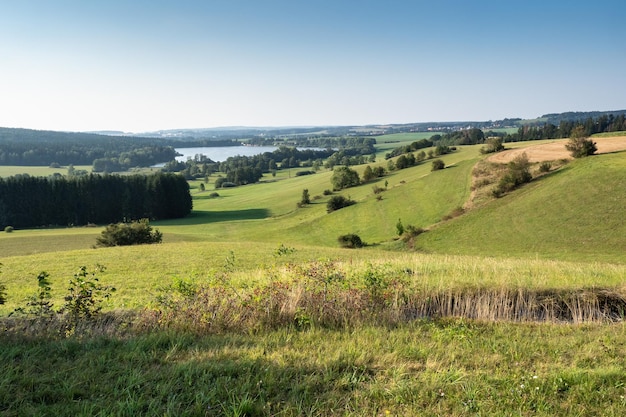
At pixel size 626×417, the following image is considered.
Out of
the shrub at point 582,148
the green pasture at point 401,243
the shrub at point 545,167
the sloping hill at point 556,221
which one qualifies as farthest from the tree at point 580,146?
the shrub at point 545,167

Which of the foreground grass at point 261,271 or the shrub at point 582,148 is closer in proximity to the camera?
the foreground grass at point 261,271

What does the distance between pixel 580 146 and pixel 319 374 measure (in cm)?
6748

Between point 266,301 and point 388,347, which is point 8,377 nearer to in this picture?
point 266,301

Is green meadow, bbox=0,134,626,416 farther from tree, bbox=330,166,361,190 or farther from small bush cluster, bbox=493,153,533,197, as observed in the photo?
tree, bbox=330,166,361,190

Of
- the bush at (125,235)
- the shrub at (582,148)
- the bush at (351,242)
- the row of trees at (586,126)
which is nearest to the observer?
the bush at (125,235)

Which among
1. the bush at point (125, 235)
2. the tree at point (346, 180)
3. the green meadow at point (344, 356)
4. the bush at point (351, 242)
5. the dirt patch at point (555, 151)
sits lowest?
the bush at point (351, 242)

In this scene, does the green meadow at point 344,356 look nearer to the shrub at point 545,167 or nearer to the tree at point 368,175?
the shrub at point 545,167

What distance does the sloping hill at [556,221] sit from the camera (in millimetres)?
35594

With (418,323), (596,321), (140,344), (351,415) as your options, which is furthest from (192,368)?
(596,321)

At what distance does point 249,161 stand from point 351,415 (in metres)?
188

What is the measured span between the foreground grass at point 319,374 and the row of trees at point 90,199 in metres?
94.2

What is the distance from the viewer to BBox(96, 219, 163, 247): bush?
137ft

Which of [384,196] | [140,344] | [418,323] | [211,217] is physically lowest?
[211,217]

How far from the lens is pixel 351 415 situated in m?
4.03
